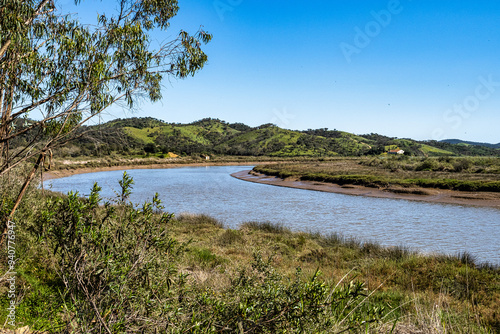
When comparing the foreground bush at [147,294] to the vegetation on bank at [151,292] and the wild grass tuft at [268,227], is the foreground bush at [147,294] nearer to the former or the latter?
the vegetation on bank at [151,292]

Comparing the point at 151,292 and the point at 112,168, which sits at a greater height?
the point at 151,292

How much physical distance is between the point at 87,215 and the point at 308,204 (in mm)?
23427

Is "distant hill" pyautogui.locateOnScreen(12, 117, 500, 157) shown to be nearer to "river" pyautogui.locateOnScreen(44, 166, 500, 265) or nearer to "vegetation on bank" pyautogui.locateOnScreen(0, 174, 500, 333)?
"river" pyautogui.locateOnScreen(44, 166, 500, 265)

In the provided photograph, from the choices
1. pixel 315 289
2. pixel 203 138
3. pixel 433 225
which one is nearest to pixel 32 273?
pixel 315 289

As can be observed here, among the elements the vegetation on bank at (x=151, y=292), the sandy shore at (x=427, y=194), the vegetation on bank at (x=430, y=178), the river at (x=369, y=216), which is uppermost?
the vegetation on bank at (x=151, y=292)

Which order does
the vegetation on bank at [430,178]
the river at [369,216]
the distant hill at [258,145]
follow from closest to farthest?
the river at [369,216]
the vegetation on bank at [430,178]
the distant hill at [258,145]

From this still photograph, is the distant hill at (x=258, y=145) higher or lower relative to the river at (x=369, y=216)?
higher

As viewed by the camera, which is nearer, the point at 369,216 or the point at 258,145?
the point at 369,216

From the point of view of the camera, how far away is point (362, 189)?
3347 cm

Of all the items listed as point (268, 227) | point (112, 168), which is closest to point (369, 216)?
point (268, 227)

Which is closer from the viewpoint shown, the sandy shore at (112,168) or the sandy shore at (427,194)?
the sandy shore at (427,194)

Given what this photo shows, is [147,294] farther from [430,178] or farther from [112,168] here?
[112,168]

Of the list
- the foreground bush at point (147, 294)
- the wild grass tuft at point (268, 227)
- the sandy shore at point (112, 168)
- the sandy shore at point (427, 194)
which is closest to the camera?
Result: the foreground bush at point (147, 294)


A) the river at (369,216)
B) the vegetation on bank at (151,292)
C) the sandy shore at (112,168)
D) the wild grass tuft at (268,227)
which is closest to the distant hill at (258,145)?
the sandy shore at (112,168)
